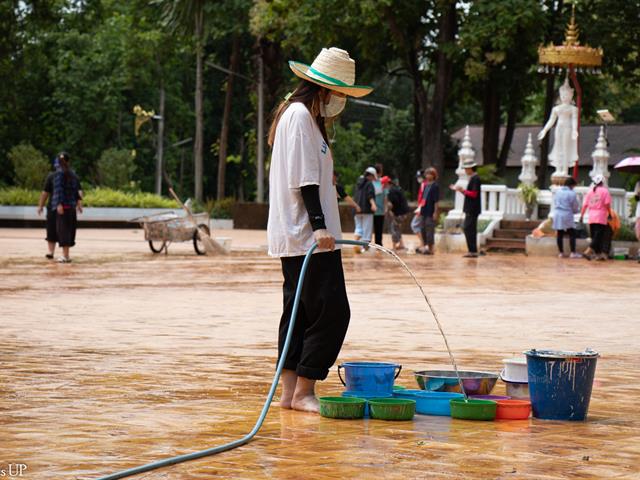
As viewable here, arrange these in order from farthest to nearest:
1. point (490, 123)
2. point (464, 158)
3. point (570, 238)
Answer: point (490, 123) < point (464, 158) < point (570, 238)

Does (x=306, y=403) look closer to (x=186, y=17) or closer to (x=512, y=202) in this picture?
(x=512, y=202)

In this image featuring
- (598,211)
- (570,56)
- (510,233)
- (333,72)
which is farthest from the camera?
(570,56)

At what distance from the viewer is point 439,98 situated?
42.1m

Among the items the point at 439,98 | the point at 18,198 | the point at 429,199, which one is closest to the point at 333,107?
the point at 429,199

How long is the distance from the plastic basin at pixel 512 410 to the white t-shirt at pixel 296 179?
122cm

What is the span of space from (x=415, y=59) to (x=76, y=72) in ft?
80.7

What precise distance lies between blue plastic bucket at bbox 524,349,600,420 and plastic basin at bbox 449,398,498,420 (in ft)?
0.90

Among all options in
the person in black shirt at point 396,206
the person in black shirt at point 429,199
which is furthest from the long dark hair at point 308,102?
the person in black shirt at point 396,206

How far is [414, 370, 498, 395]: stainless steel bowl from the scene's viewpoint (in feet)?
23.8

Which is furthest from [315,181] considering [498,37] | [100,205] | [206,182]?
[206,182]

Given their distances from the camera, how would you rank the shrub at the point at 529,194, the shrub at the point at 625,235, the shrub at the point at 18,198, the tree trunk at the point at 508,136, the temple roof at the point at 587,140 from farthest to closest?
the temple roof at the point at 587,140 < the shrub at the point at 18,198 < the tree trunk at the point at 508,136 < the shrub at the point at 529,194 < the shrub at the point at 625,235

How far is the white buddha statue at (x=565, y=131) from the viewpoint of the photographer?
115 feet

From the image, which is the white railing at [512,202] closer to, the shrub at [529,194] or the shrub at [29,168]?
the shrub at [529,194]

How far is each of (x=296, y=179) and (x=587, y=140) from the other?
58655mm
